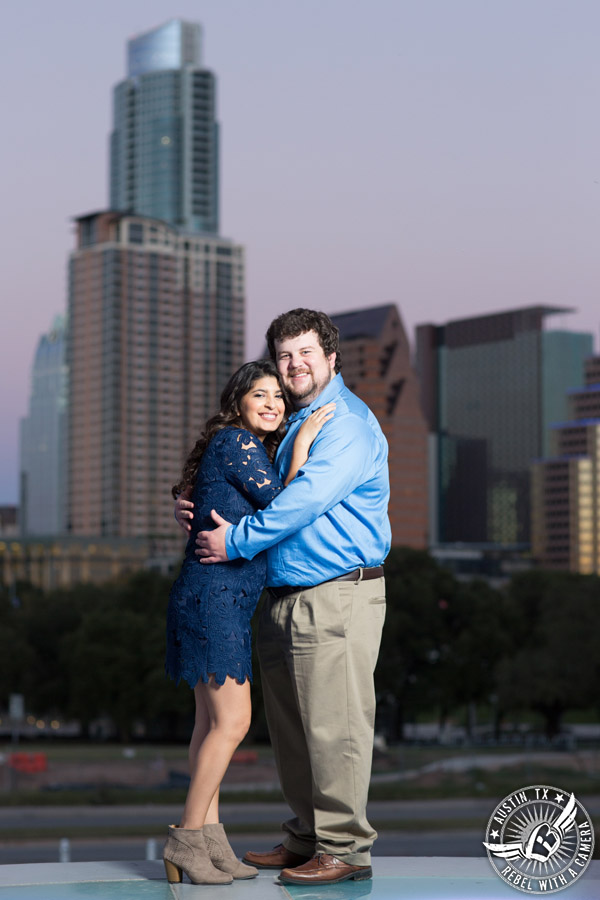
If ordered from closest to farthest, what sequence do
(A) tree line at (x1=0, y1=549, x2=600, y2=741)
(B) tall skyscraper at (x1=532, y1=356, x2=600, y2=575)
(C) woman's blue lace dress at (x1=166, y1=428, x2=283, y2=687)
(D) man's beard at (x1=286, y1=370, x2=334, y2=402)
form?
(C) woman's blue lace dress at (x1=166, y1=428, x2=283, y2=687) < (D) man's beard at (x1=286, y1=370, x2=334, y2=402) < (A) tree line at (x1=0, y1=549, x2=600, y2=741) < (B) tall skyscraper at (x1=532, y1=356, x2=600, y2=575)

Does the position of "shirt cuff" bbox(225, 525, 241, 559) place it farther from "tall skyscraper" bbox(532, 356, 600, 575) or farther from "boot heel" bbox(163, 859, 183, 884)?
"tall skyscraper" bbox(532, 356, 600, 575)

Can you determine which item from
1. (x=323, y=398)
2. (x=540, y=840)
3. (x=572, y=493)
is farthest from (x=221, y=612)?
(x=572, y=493)

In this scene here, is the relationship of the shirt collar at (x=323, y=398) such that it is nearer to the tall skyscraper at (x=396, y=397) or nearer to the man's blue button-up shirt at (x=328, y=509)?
the man's blue button-up shirt at (x=328, y=509)

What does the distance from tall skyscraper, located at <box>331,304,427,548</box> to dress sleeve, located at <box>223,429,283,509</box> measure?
528 ft

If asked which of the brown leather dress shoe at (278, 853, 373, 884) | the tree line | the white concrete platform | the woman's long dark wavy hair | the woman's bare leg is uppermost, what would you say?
the woman's long dark wavy hair

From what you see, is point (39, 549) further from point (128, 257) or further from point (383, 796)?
point (383, 796)

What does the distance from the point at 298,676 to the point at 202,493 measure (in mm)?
915

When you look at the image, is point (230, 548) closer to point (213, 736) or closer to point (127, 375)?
point (213, 736)

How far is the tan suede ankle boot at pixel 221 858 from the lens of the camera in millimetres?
5609

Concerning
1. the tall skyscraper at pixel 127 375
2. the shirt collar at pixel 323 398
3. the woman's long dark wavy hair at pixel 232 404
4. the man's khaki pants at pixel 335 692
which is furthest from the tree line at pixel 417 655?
the tall skyscraper at pixel 127 375

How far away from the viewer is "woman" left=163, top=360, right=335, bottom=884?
216 inches

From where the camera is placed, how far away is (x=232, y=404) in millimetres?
5664

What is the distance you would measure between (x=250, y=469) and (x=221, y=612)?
633mm

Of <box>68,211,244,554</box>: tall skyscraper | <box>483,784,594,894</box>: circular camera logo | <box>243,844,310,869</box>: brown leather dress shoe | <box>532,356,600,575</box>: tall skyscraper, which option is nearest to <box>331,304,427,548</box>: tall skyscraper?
<box>532,356,600,575</box>: tall skyscraper
